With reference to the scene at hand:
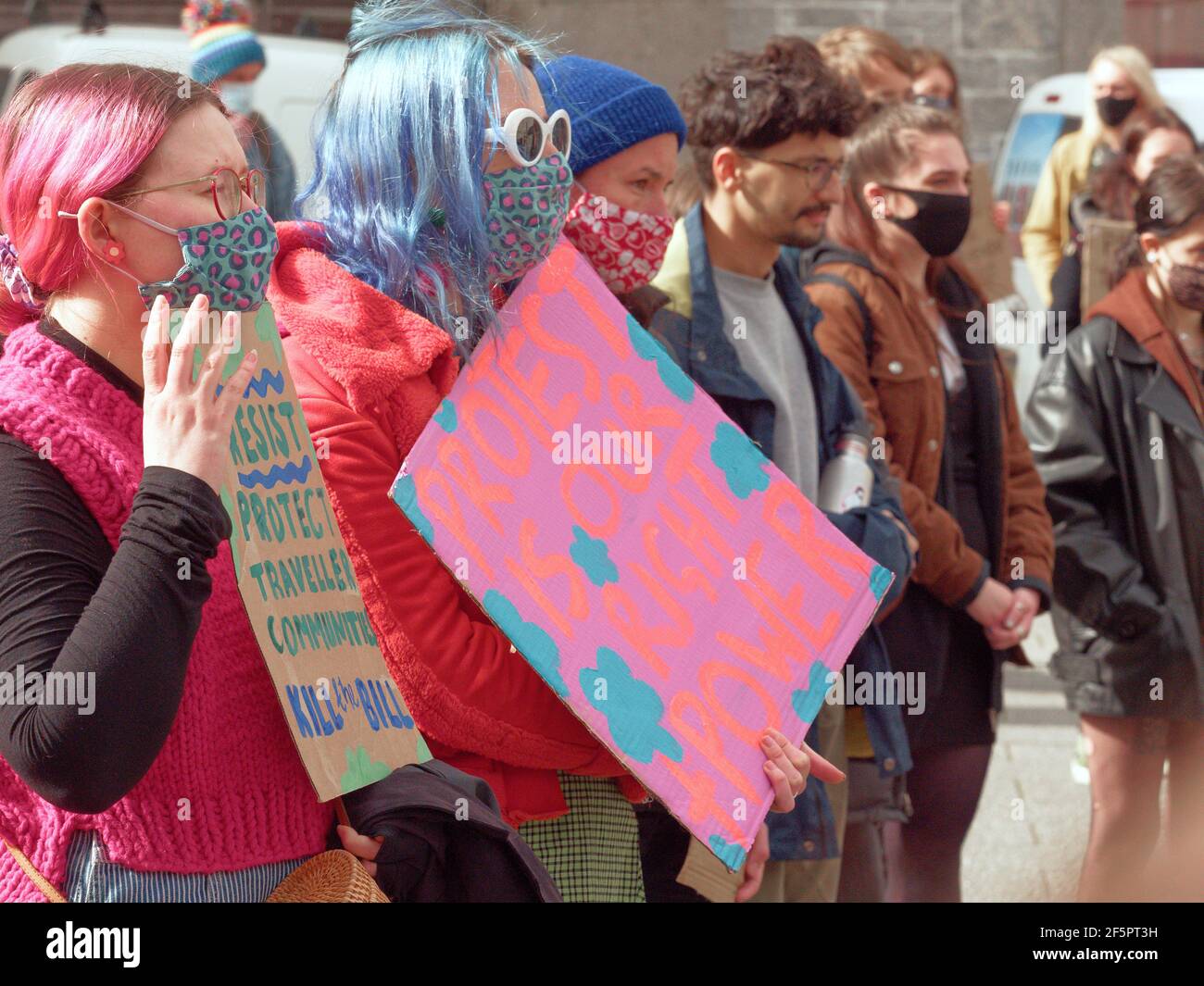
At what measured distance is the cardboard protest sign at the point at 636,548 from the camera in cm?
222

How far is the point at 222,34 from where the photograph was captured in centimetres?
642

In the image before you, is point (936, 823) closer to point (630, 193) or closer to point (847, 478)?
point (847, 478)

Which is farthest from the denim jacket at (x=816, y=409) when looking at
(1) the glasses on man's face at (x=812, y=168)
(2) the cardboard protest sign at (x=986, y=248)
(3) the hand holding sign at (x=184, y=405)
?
(2) the cardboard protest sign at (x=986, y=248)

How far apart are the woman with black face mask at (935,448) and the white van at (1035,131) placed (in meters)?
3.79

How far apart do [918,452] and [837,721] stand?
2.87ft

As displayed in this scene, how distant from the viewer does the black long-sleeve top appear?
1.74m

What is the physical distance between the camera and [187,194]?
1959 mm

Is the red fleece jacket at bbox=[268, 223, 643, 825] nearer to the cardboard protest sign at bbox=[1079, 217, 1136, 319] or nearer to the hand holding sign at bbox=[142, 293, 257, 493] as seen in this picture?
→ the hand holding sign at bbox=[142, 293, 257, 493]

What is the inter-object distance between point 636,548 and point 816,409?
1337mm

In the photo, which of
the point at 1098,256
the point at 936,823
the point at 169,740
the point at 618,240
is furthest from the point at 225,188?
the point at 1098,256

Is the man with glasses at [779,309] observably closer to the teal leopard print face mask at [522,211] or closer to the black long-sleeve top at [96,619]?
the teal leopard print face mask at [522,211]

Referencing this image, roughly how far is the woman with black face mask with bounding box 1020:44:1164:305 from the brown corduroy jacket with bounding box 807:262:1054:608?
3.10m
